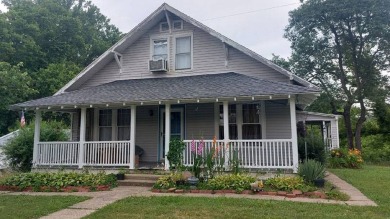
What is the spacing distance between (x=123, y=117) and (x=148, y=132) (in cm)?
125

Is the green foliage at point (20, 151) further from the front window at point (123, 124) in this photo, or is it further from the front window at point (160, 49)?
the front window at point (160, 49)

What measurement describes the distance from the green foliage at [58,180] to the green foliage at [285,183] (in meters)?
4.60

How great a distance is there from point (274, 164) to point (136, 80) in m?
6.93

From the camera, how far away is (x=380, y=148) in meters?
24.9

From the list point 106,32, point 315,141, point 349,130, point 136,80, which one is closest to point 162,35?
point 136,80

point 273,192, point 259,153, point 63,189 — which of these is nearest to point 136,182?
point 63,189

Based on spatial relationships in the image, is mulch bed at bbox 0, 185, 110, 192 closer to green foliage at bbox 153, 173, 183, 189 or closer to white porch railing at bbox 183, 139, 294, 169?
green foliage at bbox 153, 173, 183, 189

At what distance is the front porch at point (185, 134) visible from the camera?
9.17 m

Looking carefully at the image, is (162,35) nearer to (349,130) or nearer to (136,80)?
(136,80)

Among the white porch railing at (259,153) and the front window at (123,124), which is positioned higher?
the front window at (123,124)

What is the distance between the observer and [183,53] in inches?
495

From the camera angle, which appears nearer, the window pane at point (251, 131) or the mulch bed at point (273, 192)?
the mulch bed at point (273, 192)

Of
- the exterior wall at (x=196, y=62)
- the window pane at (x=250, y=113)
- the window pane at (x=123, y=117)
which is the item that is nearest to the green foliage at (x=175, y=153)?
the window pane at (x=250, y=113)

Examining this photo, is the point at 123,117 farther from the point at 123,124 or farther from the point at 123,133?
the point at 123,133
